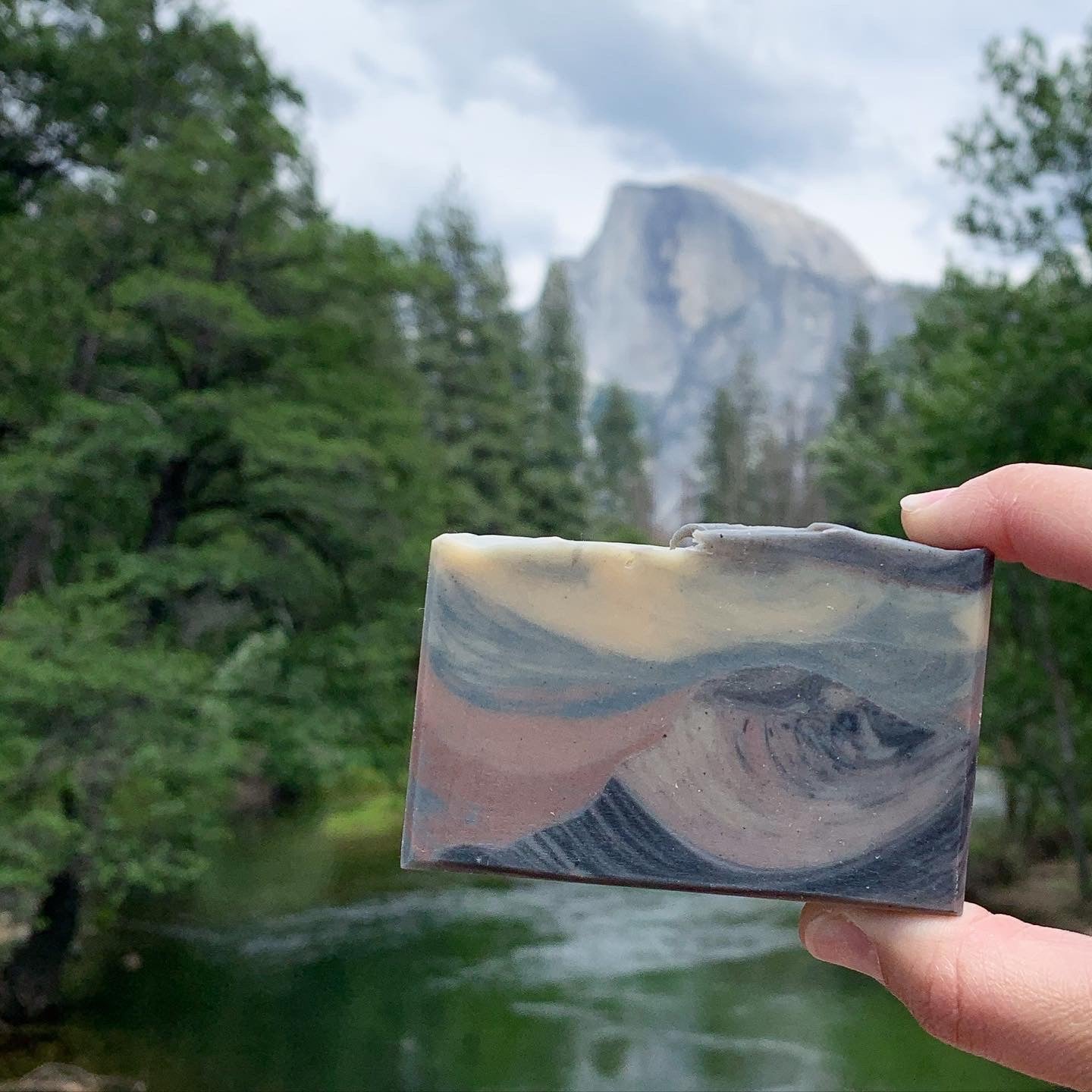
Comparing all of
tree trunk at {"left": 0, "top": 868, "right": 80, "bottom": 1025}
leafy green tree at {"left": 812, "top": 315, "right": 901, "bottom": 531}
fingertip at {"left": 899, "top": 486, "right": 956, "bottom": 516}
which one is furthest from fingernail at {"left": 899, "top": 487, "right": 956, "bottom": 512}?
leafy green tree at {"left": 812, "top": 315, "right": 901, "bottom": 531}

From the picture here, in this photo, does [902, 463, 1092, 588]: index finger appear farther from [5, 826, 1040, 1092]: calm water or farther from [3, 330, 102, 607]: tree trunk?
[3, 330, 102, 607]: tree trunk

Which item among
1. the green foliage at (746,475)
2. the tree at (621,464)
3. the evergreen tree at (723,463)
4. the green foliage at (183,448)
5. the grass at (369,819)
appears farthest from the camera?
the evergreen tree at (723,463)

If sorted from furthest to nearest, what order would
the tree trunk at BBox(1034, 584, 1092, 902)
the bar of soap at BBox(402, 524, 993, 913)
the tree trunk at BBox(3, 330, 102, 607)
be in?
the tree trunk at BBox(1034, 584, 1092, 902)
the tree trunk at BBox(3, 330, 102, 607)
the bar of soap at BBox(402, 524, 993, 913)

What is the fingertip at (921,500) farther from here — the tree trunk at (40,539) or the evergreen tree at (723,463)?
the evergreen tree at (723,463)

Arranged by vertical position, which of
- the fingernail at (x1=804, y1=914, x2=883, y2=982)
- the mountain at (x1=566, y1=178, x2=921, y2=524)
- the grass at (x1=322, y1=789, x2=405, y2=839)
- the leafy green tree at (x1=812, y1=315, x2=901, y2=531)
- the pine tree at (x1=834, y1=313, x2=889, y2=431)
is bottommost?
the grass at (x1=322, y1=789, x2=405, y2=839)

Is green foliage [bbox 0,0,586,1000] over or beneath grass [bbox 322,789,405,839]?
over

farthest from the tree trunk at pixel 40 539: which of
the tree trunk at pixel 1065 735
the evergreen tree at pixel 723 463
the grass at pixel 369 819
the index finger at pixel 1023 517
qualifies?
the evergreen tree at pixel 723 463

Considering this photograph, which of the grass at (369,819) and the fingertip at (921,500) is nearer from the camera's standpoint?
the fingertip at (921,500)
